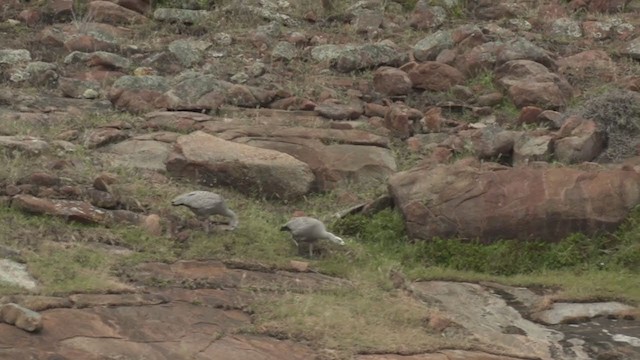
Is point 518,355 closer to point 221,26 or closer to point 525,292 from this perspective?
point 525,292

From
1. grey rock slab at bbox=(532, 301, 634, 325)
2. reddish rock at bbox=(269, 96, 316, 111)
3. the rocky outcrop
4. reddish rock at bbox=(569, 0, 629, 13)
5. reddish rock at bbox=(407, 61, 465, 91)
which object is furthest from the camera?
reddish rock at bbox=(569, 0, 629, 13)

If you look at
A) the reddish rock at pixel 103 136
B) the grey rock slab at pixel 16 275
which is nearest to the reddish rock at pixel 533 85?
the reddish rock at pixel 103 136

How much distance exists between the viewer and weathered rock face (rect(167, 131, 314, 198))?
30.9 feet

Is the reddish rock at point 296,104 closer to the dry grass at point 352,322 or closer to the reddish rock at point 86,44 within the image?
the reddish rock at point 86,44

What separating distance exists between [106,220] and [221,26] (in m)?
6.45

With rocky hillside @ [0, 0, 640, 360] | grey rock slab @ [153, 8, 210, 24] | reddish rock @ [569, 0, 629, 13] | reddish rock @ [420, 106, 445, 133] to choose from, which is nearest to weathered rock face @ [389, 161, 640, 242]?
rocky hillside @ [0, 0, 640, 360]

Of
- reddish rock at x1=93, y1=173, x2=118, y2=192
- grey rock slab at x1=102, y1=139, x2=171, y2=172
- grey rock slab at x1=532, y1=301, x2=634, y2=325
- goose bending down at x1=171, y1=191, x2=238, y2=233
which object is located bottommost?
grey rock slab at x1=102, y1=139, x2=171, y2=172

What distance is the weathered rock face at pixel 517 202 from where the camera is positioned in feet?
28.3

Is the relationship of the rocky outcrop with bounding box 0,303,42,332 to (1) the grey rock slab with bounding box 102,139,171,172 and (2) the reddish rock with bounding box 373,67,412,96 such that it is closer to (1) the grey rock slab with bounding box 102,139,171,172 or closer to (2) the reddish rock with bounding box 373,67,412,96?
(1) the grey rock slab with bounding box 102,139,171,172

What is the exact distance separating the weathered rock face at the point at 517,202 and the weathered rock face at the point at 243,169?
103cm

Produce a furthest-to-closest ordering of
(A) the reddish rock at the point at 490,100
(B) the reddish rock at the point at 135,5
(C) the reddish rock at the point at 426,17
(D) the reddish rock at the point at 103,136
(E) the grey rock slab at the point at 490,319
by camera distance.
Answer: (B) the reddish rock at the point at 135,5 < (C) the reddish rock at the point at 426,17 < (A) the reddish rock at the point at 490,100 < (D) the reddish rock at the point at 103,136 < (E) the grey rock slab at the point at 490,319

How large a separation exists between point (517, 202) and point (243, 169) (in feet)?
7.92

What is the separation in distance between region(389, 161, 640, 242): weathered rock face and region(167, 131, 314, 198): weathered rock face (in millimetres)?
1027

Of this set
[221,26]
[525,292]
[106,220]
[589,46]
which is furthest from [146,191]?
[589,46]
